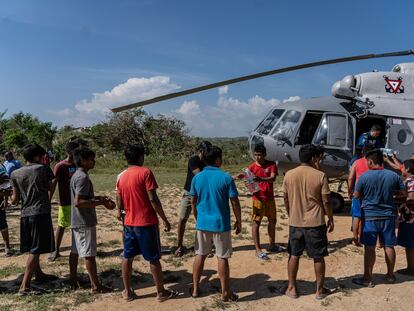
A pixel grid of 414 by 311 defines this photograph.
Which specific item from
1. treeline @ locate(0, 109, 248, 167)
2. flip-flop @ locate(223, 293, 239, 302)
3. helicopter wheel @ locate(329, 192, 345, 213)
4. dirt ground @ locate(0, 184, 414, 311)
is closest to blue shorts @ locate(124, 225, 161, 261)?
dirt ground @ locate(0, 184, 414, 311)

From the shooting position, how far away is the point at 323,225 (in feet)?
15.2

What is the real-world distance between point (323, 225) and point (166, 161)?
24863mm

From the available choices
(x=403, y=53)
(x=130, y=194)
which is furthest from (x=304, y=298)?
(x=403, y=53)

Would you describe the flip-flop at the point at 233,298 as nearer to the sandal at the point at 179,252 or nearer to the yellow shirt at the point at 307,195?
the yellow shirt at the point at 307,195

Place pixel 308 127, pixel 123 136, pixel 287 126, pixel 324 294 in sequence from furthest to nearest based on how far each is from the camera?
pixel 123 136, pixel 308 127, pixel 287 126, pixel 324 294

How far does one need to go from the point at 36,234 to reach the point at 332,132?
267 inches

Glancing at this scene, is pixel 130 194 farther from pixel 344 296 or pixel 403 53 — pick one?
pixel 403 53

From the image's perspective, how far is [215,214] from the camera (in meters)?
4.58

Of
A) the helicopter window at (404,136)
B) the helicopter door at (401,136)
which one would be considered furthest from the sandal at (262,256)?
the helicopter window at (404,136)

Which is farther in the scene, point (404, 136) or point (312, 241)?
point (404, 136)

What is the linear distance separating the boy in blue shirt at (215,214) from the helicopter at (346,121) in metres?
4.72

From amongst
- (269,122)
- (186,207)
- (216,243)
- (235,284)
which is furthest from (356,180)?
(269,122)

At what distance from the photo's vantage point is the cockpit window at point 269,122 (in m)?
9.61

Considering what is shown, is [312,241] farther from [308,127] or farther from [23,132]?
[23,132]
